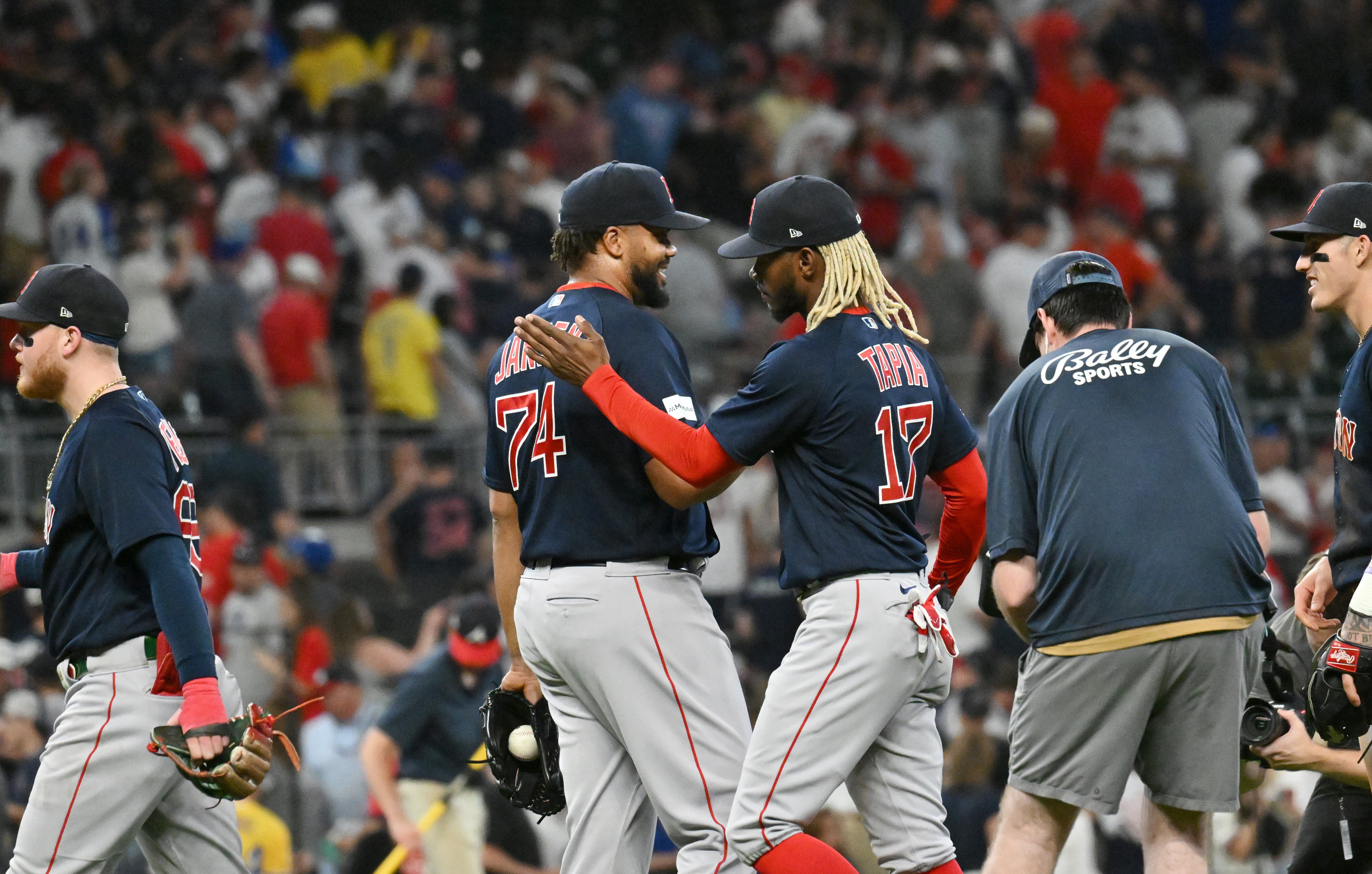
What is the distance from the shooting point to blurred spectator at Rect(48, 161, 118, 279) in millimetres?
11703

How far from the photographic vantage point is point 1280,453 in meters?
12.3

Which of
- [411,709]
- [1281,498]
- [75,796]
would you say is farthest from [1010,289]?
[75,796]

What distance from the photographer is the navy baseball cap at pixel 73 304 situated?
4.98 meters

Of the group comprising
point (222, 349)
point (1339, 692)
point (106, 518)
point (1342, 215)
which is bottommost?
point (222, 349)

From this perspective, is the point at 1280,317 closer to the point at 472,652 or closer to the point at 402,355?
the point at 402,355

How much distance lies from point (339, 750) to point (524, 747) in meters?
4.97

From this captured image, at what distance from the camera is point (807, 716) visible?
4.64 meters

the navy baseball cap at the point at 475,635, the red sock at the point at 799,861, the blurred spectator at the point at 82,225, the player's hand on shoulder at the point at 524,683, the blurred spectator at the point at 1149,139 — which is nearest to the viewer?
the red sock at the point at 799,861

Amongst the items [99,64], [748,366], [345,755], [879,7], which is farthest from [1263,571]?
[879,7]

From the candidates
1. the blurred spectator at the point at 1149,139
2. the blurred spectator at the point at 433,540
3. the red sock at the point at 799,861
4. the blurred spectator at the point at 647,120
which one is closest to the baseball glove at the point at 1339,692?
the red sock at the point at 799,861

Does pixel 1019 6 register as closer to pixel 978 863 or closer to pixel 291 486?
pixel 291 486

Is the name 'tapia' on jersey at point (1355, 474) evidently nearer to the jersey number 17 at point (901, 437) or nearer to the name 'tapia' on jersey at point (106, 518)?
the jersey number 17 at point (901, 437)

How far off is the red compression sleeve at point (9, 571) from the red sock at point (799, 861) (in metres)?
2.48

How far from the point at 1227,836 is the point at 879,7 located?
10.7 meters
